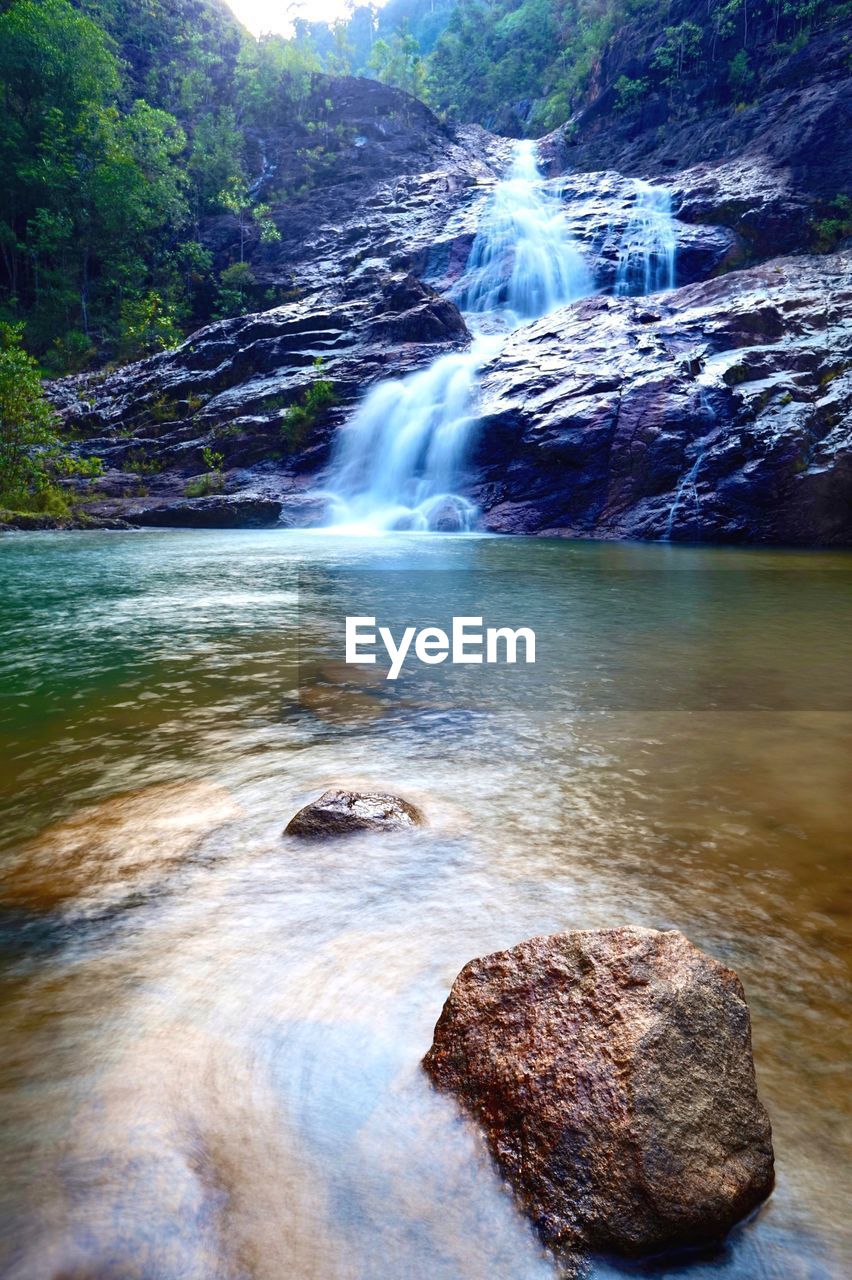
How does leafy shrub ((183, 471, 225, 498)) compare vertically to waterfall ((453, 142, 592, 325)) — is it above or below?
below

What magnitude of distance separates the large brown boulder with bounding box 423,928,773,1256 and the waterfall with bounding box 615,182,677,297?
29607mm

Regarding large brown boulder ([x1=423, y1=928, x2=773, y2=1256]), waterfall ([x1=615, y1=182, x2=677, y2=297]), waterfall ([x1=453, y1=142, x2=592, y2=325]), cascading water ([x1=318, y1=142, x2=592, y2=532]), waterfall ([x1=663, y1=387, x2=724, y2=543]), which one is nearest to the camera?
large brown boulder ([x1=423, y1=928, x2=773, y2=1256])

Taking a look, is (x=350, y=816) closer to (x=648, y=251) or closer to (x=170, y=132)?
(x=648, y=251)

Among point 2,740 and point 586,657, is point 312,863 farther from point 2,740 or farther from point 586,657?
point 586,657

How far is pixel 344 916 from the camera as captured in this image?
2.85 metres

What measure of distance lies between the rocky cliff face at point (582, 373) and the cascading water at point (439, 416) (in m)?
0.77

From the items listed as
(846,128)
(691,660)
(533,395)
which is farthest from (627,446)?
(846,128)

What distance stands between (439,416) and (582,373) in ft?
15.1

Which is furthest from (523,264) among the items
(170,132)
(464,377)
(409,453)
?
(170,132)

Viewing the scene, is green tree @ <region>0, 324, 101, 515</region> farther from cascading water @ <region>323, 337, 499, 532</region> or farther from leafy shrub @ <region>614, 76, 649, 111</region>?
leafy shrub @ <region>614, 76, 649, 111</region>

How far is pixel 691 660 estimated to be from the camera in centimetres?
680

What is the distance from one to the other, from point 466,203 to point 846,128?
16.5m

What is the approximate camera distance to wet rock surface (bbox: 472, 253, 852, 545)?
18000 mm

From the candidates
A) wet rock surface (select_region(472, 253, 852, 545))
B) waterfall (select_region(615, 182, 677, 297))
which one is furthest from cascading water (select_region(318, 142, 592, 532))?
waterfall (select_region(615, 182, 677, 297))
